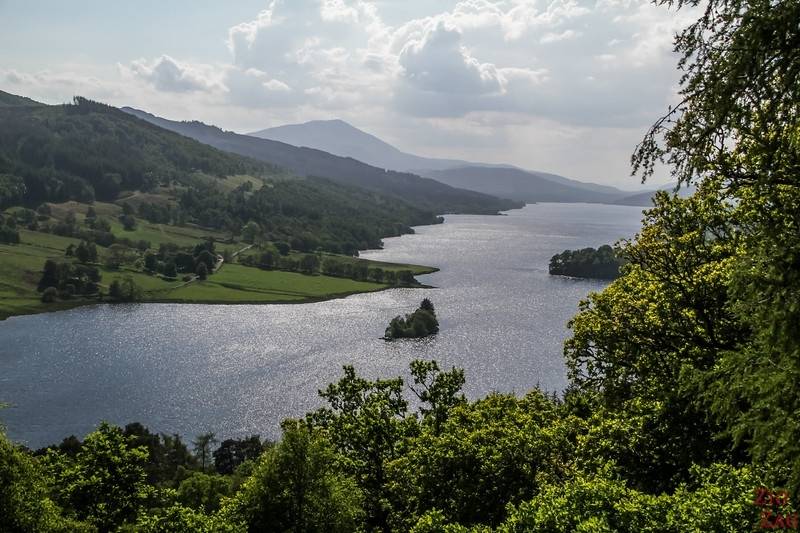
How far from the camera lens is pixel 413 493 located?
28.9 meters

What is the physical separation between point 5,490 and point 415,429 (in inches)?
873

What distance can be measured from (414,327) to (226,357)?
47.5 meters

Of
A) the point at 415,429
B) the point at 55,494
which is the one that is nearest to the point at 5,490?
the point at 55,494

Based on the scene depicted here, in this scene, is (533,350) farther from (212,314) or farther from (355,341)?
(212,314)

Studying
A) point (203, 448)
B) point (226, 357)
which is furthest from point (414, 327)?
point (203, 448)

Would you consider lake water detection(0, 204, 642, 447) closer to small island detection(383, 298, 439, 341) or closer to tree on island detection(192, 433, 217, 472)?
small island detection(383, 298, 439, 341)

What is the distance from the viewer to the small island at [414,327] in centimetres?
14712

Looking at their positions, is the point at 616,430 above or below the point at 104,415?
above

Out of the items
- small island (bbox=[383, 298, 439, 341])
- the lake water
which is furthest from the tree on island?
small island (bbox=[383, 298, 439, 341])

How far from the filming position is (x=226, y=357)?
13275 cm

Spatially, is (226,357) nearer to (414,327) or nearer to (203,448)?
(203,448)

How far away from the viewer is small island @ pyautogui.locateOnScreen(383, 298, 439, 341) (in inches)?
5792

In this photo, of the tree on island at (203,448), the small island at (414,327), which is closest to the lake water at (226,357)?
the small island at (414,327)

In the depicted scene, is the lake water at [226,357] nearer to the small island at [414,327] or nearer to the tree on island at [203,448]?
the small island at [414,327]
